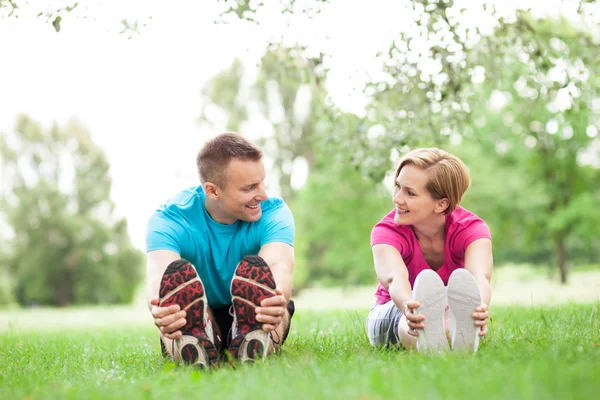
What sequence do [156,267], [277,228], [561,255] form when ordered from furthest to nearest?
[561,255], [277,228], [156,267]

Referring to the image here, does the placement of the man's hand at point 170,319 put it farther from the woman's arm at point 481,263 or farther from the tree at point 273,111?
the tree at point 273,111

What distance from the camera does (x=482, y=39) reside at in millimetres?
7461

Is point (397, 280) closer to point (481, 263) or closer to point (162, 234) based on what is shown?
point (481, 263)

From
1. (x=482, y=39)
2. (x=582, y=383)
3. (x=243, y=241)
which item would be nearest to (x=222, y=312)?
(x=243, y=241)

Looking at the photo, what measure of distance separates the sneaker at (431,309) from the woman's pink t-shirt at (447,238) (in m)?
0.68

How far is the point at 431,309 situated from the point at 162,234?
1744mm

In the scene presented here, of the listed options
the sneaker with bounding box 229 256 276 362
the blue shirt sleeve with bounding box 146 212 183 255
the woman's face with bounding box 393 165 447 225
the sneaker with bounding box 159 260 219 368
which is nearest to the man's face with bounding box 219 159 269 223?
the blue shirt sleeve with bounding box 146 212 183 255

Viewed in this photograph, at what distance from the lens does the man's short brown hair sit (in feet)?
13.6

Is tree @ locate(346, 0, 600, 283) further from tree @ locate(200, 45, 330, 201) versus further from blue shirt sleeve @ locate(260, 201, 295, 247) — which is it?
tree @ locate(200, 45, 330, 201)

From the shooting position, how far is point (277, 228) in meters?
4.21

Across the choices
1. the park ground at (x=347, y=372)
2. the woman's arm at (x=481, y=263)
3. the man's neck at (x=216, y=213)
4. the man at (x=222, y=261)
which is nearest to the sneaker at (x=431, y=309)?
the park ground at (x=347, y=372)

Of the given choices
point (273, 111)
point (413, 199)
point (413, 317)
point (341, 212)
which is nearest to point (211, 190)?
point (413, 199)

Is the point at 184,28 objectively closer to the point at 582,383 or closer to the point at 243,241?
the point at 243,241

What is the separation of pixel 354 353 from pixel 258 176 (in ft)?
4.13
